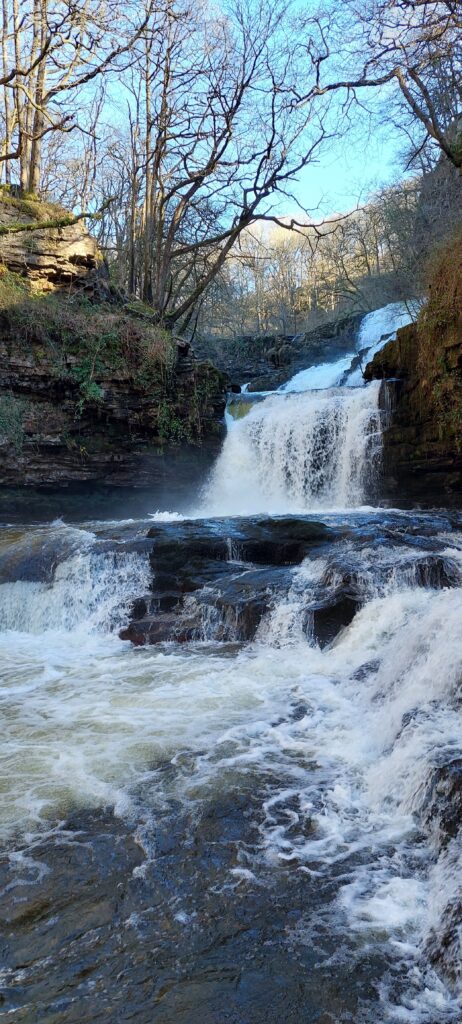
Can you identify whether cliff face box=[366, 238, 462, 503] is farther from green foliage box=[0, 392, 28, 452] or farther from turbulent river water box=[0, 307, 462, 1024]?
green foliage box=[0, 392, 28, 452]

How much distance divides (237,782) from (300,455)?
30.9ft

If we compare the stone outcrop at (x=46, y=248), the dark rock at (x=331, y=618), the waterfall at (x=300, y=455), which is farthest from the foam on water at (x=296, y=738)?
the stone outcrop at (x=46, y=248)

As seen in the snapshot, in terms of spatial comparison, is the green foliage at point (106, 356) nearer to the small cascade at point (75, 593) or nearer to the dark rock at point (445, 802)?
the small cascade at point (75, 593)

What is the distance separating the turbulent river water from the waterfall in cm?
350

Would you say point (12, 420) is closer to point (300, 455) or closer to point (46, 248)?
point (46, 248)

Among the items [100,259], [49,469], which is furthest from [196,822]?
[100,259]

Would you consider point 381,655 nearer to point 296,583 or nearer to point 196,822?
point 296,583

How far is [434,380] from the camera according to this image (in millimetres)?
10922

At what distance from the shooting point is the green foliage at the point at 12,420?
12.3 meters

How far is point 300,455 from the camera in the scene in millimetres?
12672

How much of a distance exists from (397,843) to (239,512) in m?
10.0

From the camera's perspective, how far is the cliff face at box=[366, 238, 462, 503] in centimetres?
1051

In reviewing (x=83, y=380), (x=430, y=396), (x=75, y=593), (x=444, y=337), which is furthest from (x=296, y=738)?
(x=83, y=380)

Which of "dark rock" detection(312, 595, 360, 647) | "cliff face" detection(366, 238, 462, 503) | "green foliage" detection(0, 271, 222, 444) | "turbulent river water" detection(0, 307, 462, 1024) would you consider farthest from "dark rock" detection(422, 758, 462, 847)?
"green foliage" detection(0, 271, 222, 444)
